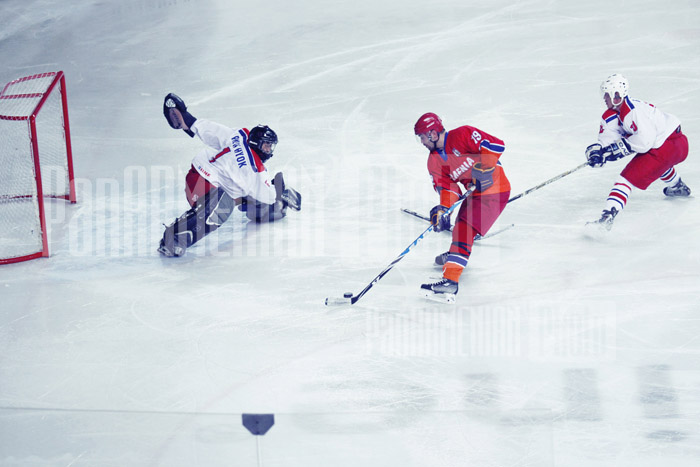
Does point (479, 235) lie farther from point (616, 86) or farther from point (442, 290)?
point (616, 86)

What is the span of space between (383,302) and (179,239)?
131 cm

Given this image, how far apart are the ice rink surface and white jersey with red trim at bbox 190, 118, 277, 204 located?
31 centimetres

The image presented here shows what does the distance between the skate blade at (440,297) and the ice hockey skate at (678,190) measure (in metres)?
1.88

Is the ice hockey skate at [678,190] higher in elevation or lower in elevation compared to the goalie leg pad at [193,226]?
higher

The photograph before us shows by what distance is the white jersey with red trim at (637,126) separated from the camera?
4883mm

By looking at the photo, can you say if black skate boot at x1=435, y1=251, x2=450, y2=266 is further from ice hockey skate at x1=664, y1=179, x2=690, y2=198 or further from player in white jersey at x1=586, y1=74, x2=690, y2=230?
ice hockey skate at x1=664, y1=179, x2=690, y2=198

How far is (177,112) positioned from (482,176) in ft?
6.09

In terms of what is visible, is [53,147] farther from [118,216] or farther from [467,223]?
[467,223]

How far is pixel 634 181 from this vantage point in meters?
5.01

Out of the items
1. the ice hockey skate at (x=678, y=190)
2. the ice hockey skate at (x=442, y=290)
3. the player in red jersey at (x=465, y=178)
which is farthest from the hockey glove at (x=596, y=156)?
the ice hockey skate at (x=442, y=290)

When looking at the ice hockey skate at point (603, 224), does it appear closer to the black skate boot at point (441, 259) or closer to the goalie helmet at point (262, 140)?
the black skate boot at point (441, 259)

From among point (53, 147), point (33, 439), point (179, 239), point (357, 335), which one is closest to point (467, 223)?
point (357, 335)

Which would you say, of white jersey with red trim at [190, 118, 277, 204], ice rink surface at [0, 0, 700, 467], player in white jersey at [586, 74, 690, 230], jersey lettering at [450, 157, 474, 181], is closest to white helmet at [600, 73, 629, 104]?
player in white jersey at [586, 74, 690, 230]

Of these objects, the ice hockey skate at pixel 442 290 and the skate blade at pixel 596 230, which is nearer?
the ice hockey skate at pixel 442 290
